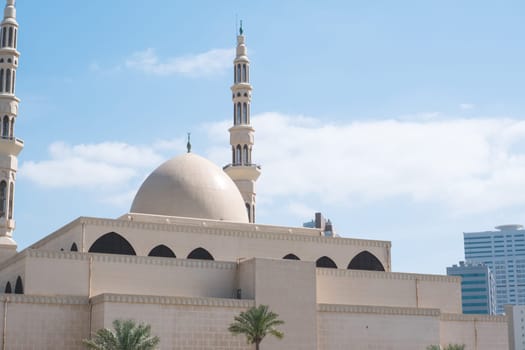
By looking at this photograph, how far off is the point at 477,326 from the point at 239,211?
1285cm

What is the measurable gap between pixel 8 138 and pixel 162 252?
36.2 feet

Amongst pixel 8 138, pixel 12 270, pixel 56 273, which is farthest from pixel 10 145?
pixel 56 273

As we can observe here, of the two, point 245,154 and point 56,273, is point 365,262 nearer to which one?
point 245,154

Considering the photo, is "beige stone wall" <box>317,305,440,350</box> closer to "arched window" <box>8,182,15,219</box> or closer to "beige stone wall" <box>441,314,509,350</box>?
"beige stone wall" <box>441,314,509,350</box>

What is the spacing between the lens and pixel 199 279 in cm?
3628

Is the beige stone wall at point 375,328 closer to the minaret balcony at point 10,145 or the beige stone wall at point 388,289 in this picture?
the beige stone wall at point 388,289

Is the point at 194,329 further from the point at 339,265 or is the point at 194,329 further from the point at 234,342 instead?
the point at 339,265

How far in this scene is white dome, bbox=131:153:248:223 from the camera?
40.1 metres

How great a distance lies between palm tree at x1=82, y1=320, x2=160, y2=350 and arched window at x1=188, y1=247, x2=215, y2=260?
8583mm

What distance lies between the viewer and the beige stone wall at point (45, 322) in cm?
3170

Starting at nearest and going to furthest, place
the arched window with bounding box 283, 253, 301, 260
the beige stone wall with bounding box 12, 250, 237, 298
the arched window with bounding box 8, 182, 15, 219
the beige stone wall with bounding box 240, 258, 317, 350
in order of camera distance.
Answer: the beige stone wall with bounding box 12, 250, 237, 298, the beige stone wall with bounding box 240, 258, 317, 350, the arched window with bounding box 283, 253, 301, 260, the arched window with bounding box 8, 182, 15, 219

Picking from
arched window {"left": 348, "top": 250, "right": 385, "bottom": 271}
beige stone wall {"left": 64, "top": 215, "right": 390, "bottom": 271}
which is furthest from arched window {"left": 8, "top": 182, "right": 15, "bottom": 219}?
arched window {"left": 348, "top": 250, "right": 385, "bottom": 271}

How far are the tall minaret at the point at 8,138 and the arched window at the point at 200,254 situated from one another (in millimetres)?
9513

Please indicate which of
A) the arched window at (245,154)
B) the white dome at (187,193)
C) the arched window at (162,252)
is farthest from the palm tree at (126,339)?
the arched window at (245,154)
